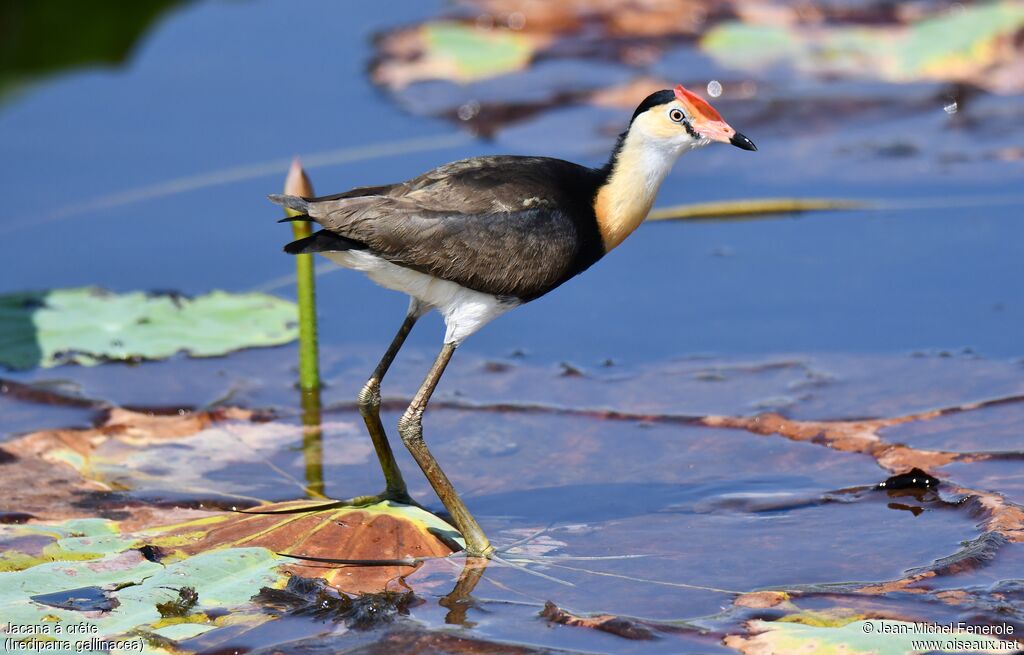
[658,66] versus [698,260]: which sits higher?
[658,66]

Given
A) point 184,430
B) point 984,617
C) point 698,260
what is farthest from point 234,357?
point 984,617

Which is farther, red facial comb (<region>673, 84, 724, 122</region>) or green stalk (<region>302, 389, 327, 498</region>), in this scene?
green stalk (<region>302, 389, 327, 498</region>)

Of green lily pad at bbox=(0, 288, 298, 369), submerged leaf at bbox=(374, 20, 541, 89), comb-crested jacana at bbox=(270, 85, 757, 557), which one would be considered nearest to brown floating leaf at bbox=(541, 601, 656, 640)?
comb-crested jacana at bbox=(270, 85, 757, 557)

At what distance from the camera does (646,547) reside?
4.66m

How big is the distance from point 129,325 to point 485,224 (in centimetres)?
230

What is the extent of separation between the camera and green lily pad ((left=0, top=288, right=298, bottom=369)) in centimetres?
641

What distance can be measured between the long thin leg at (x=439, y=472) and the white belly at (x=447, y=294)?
8cm

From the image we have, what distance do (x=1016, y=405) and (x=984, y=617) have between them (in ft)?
5.93

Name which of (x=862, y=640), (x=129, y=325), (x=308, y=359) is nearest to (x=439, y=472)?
(x=308, y=359)

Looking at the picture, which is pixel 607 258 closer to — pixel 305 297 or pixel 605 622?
pixel 305 297

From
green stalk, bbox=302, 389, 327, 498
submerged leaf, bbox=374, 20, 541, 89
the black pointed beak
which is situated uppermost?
submerged leaf, bbox=374, 20, 541, 89

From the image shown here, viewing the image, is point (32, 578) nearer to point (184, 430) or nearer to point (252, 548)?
point (252, 548)

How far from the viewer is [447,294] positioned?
501 centimetres

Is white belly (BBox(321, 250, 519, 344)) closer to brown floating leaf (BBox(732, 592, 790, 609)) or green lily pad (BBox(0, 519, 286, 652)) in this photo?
green lily pad (BBox(0, 519, 286, 652))
